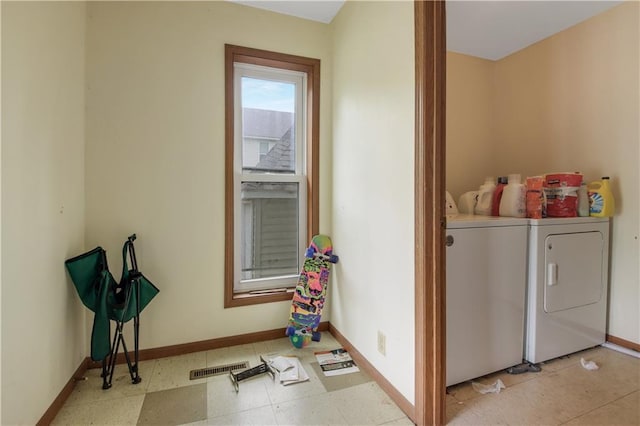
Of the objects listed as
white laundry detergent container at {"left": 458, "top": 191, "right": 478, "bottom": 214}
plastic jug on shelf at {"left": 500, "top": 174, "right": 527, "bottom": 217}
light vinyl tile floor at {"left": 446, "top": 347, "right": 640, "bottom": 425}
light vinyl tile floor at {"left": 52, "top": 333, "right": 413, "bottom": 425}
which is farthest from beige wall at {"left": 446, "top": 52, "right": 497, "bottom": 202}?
light vinyl tile floor at {"left": 52, "top": 333, "right": 413, "bottom": 425}

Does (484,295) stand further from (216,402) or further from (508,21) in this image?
(508,21)

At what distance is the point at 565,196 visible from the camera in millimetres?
2023

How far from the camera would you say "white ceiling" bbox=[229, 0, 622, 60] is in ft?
6.80

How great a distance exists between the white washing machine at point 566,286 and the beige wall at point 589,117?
0.42 feet

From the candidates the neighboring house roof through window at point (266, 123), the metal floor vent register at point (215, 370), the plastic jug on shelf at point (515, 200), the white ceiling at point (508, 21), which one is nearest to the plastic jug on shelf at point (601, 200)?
the plastic jug on shelf at point (515, 200)

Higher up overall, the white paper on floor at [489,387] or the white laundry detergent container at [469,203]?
the white laundry detergent container at [469,203]

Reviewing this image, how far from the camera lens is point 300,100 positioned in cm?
234

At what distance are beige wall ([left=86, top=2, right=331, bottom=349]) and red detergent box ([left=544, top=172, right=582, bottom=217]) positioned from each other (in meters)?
2.23

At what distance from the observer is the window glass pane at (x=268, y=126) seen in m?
2.23

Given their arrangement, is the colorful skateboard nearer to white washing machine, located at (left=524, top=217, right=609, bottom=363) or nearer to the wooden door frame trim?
the wooden door frame trim

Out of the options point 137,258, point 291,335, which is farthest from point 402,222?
point 137,258

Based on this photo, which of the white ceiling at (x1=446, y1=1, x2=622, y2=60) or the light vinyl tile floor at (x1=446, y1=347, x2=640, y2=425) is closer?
the light vinyl tile floor at (x1=446, y1=347, x2=640, y2=425)

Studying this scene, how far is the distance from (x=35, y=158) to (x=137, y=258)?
814 millimetres

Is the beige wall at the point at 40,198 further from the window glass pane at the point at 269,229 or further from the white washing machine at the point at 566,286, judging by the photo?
the white washing machine at the point at 566,286
